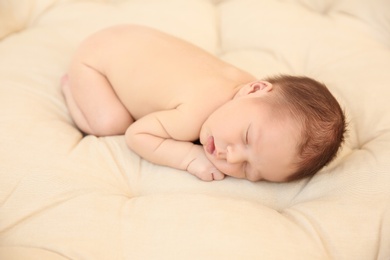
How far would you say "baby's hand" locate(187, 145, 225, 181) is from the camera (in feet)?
3.03

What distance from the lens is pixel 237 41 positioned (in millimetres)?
1450

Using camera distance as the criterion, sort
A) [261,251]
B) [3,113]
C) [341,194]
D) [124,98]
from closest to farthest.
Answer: [261,251] → [341,194] → [3,113] → [124,98]

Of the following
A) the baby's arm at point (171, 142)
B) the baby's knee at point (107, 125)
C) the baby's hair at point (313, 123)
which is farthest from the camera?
the baby's knee at point (107, 125)

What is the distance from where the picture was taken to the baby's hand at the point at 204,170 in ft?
3.03

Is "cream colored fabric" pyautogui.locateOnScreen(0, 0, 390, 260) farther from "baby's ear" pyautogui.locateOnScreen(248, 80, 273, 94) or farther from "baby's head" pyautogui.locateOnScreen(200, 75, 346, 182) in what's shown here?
"baby's ear" pyautogui.locateOnScreen(248, 80, 273, 94)

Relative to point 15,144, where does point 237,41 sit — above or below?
above

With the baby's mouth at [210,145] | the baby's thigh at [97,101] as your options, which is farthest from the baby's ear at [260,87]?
the baby's thigh at [97,101]

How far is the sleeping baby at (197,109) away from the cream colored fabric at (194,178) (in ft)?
0.16

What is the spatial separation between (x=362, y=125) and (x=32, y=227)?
870 millimetres

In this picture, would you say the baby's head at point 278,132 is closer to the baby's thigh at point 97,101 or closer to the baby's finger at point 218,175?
the baby's finger at point 218,175

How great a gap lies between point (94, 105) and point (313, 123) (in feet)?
2.03

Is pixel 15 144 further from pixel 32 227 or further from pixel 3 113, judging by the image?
pixel 32 227

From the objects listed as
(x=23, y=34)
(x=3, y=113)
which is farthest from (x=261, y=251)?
(x=23, y=34)

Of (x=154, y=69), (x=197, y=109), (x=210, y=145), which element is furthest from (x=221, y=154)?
(x=154, y=69)
